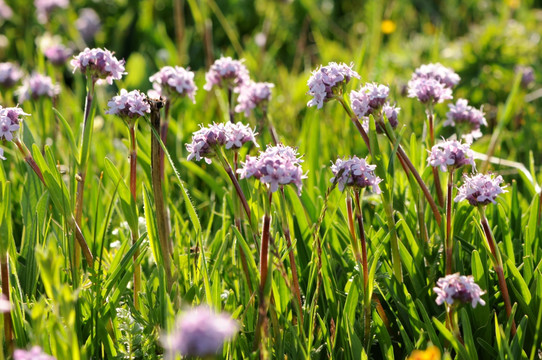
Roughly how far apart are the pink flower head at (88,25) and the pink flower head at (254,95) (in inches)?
103

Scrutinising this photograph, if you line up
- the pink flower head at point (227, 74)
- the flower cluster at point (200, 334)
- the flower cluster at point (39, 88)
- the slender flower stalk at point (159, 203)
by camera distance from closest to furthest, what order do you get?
1. the flower cluster at point (200, 334)
2. the slender flower stalk at point (159, 203)
3. the pink flower head at point (227, 74)
4. the flower cluster at point (39, 88)

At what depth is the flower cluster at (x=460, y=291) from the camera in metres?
1.29

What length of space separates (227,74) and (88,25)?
8.75 feet

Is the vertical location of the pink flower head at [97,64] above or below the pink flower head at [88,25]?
below

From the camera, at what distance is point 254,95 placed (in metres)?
2.15

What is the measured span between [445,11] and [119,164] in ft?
11.3

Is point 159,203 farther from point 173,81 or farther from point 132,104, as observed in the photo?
point 173,81

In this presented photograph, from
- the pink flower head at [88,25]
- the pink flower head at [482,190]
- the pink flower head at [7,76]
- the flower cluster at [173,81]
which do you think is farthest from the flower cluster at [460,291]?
the pink flower head at [88,25]

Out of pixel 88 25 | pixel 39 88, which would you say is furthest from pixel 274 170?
pixel 88 25

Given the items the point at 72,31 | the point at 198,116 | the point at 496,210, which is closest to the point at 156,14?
the point at 72,31

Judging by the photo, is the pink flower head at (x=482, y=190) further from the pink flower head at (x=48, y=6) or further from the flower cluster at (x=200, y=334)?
the pink flower head at (x=48, y=6)

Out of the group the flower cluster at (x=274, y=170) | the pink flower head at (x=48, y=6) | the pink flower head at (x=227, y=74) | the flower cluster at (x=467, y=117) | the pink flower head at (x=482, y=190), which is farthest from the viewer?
the pink flower head at (x=48, y=6)

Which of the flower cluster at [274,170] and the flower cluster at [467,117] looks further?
the flower cluster at [467,117]

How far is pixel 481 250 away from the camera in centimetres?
165
